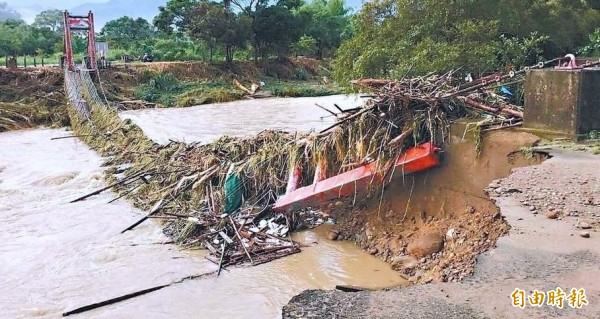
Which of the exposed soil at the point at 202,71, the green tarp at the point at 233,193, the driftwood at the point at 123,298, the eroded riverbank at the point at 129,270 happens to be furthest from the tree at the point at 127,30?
the driftwood at the point at 123,298

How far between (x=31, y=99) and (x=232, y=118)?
1061cm

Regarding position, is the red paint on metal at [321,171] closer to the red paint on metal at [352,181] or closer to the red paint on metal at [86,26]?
the red paint on metal at [352,181]

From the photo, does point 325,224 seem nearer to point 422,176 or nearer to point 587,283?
point 422,176

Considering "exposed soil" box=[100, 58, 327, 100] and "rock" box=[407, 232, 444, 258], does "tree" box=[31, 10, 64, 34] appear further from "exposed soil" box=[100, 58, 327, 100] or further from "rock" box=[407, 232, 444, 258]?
"rock" box=[407, 232, 444, 258]

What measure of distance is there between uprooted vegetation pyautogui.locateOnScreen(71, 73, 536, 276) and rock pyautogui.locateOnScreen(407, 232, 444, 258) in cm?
119

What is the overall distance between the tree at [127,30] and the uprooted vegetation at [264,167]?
145ft

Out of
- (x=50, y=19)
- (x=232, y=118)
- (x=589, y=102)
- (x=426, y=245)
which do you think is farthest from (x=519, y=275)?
(x=50, y=19)

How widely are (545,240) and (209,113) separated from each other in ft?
77.9

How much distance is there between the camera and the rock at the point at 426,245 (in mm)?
6605

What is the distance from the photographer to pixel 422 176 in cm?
772

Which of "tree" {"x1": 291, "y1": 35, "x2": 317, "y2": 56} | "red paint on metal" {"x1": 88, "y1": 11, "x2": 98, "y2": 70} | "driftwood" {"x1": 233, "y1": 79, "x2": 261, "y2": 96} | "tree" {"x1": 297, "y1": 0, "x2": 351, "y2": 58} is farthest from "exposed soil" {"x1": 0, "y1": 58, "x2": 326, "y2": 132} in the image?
"tree" {"x1": 297, "y1": 0, "x2": 351, "y2": 58}

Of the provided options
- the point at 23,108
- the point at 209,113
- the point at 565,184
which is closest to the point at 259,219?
the point at 565,184

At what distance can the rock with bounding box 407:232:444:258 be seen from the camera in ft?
21.7

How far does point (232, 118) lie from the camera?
25.3m
